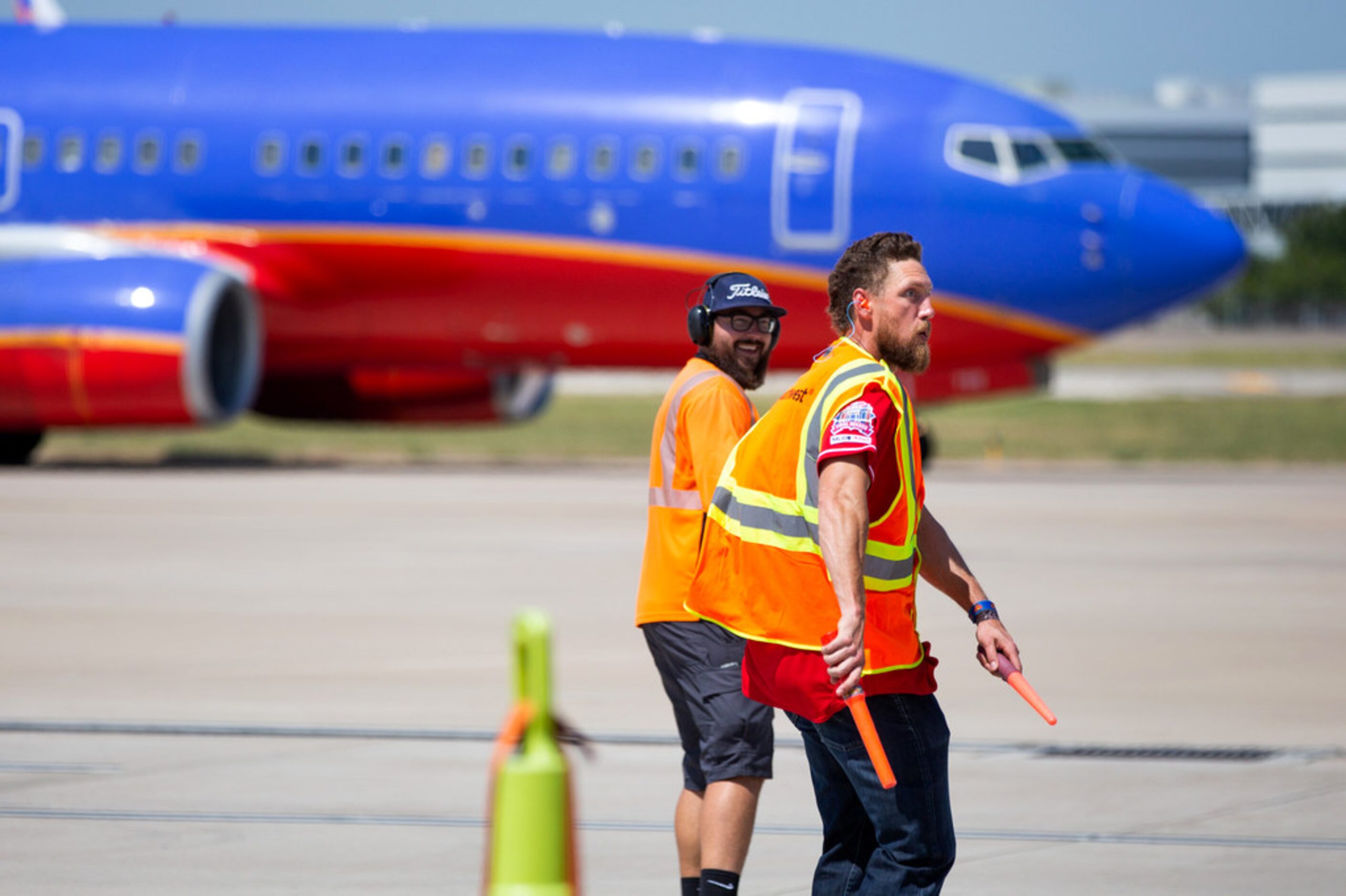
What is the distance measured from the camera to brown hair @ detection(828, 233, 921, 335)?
5074 millimetres

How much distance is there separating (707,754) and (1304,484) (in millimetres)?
18162

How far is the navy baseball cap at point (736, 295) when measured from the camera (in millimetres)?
6164

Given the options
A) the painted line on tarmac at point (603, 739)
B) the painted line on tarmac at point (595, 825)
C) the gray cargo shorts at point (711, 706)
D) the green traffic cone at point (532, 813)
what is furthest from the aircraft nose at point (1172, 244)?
the green traffic cone at point (532, 813)

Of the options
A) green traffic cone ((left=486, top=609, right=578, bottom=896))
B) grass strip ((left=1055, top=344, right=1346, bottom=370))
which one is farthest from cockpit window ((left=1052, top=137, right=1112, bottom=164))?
grass strip ((left=1055, top=344, right=1346, bottom=370))

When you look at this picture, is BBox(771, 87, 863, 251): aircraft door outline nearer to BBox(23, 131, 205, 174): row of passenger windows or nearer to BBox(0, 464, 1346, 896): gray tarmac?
BBox(0, 464, 1346, 896): gray tarmac

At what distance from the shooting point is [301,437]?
35.5m

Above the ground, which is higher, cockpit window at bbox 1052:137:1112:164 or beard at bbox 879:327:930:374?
cockpit window at bbox 1052:137:1112:164

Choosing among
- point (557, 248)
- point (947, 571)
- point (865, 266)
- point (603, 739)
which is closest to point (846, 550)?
point (947, 571)

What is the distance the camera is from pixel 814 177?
22156 millimetres

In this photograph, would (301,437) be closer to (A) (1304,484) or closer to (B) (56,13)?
Answer: (B) (56,13)

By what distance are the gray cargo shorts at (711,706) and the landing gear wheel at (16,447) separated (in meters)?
20.1

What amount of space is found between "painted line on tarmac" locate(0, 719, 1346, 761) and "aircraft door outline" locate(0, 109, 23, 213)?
16.0 meters

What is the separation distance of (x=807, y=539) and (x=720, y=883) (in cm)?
110

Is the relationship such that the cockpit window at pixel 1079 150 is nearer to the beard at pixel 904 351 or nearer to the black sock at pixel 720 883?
the black sock at pixel 720 883
